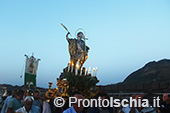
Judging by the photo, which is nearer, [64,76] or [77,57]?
[64,76]

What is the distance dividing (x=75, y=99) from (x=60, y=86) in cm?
491

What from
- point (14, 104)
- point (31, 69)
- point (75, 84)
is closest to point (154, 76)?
point (31, 69)

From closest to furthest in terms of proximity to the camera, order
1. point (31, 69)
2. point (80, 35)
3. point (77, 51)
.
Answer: point (77, 51)
point (80, 35)
point (31, 69)

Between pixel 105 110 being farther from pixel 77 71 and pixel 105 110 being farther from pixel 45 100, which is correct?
pixel 77 71

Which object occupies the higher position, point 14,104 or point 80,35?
point 80,35

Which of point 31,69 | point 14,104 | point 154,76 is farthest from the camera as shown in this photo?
point 154,76

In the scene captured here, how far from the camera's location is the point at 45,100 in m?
7.12

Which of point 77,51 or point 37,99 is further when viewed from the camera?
point 77,51

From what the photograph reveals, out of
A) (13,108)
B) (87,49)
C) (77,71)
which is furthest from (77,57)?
(13,108)

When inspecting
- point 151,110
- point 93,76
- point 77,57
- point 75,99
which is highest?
point 77,57

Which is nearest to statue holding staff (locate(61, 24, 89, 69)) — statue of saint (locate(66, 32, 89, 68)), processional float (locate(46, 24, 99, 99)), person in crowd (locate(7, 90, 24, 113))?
statue of saint (locate(66, 32, 89, 68))

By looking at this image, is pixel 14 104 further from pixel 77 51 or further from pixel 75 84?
pixel 77 51

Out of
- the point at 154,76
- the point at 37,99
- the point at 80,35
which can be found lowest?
the point at 37,99

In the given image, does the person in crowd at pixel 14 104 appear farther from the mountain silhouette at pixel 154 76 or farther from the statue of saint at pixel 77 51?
the mountain silhouette at pixel 154 76
